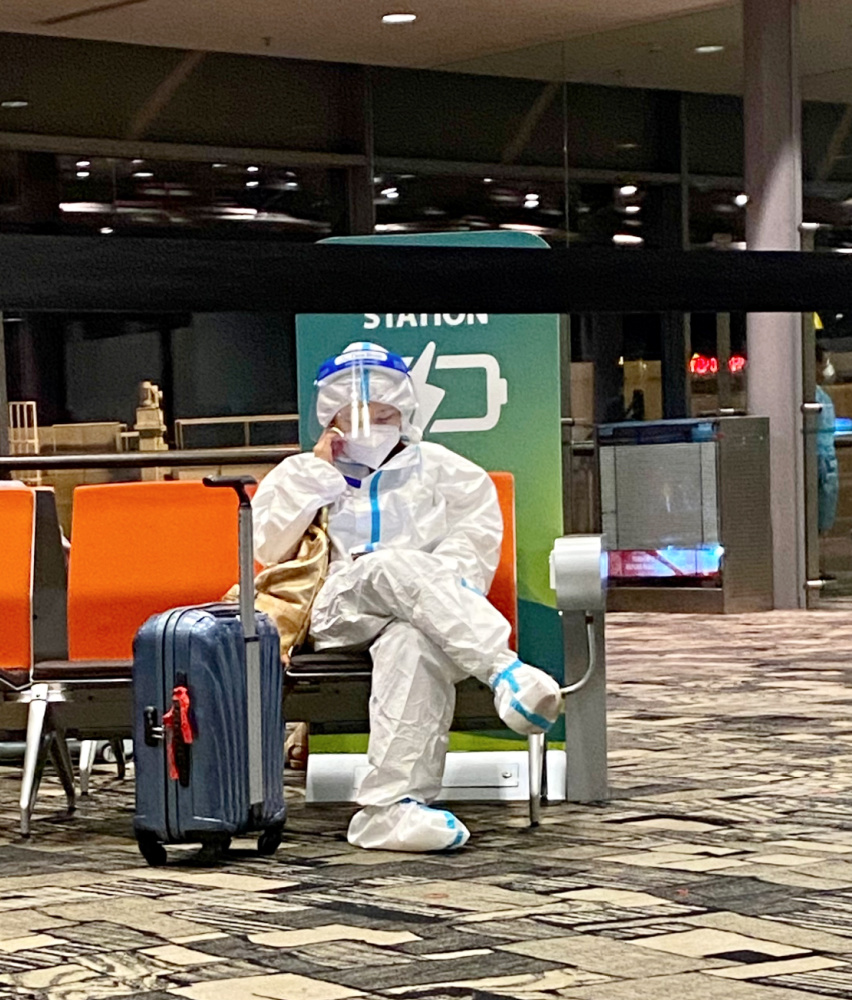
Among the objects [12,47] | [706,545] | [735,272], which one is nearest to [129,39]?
[12,47]

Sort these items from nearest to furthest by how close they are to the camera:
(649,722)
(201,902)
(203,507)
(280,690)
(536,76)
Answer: (201,902)
(280,690)
(203,507)
(649,722)
(536,76)

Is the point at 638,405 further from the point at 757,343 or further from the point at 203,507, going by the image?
the point at 203,507

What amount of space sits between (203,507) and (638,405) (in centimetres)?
650

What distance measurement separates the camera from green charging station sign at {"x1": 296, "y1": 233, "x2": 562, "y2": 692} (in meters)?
4.75

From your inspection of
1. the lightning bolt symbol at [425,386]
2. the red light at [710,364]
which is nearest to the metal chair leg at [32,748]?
the lightning bolt symbol at [425,386]

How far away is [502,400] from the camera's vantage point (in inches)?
189

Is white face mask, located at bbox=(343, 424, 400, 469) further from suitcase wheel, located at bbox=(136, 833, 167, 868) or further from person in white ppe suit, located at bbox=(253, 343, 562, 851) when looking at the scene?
suitcase wheel, located at bbox=(136, 833, 167, 868)

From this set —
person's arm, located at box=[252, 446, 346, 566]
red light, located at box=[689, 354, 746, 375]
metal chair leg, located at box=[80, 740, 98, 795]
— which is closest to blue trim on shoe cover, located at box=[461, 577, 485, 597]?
person's arm, located at box=[252, 446, 346, 566]

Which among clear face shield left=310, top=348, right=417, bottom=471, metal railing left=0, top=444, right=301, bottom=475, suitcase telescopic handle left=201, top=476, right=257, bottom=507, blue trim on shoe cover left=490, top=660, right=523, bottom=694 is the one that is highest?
clear face shield left=310, top=348, right=417, bottom=471

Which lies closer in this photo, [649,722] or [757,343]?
[649,722]

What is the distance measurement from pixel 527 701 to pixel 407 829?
1.14 feet

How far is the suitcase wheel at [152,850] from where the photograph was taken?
3920mm

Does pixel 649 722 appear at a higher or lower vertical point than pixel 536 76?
lower

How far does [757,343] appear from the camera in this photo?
34.5ft
